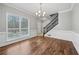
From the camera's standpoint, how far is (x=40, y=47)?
1636 mm

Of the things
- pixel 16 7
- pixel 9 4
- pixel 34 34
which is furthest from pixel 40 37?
pixel 9 4

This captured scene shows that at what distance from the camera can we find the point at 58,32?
1628mm

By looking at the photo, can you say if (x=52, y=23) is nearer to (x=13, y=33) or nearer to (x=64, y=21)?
(x=64, y=21)

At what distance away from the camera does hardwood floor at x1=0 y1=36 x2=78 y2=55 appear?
148 cm

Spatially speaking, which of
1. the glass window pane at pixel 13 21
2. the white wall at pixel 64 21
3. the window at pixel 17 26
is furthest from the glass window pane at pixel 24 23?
the white wall at pixel 64 21

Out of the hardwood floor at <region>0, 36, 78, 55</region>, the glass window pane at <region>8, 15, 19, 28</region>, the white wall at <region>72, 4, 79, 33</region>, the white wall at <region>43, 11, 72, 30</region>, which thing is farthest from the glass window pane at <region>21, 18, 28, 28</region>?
the white wall at <region>72, 4, 79, 33</region>

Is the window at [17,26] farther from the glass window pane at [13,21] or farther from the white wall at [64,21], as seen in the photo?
the white wall at [64,21]

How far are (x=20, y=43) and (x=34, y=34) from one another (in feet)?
1.09

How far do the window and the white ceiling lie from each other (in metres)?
0.22

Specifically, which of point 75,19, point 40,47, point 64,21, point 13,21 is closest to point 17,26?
point 13,21

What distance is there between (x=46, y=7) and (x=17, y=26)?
68cm

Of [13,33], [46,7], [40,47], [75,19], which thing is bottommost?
[40,47]

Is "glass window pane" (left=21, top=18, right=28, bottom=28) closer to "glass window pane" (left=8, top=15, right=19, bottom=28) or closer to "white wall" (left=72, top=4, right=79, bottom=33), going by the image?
"glass window pane" (left=8, top=15, right=19, bottom=28)

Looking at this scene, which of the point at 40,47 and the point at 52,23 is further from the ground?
the point at 52,23
